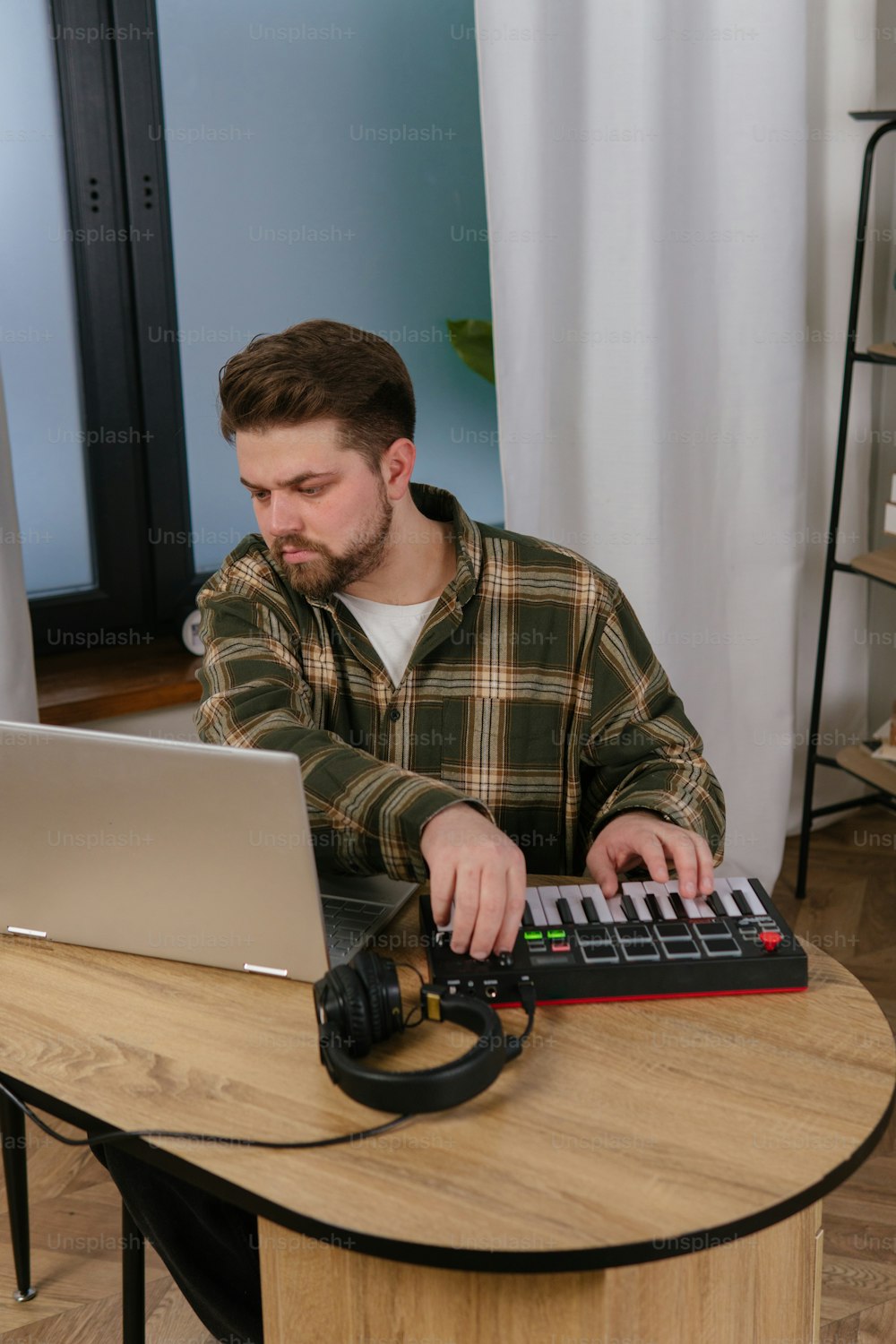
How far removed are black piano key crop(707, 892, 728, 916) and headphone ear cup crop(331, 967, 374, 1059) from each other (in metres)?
0.36

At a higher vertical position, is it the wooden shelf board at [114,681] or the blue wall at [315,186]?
the blue wall at [315,186]

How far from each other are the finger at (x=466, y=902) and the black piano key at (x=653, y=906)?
0.61ft

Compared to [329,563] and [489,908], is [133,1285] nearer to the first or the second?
[489,908]

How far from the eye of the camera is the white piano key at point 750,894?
1.21 m

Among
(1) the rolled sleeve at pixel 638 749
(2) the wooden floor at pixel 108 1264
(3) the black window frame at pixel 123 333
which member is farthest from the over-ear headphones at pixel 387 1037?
(3) the black window frame at pixel 123 333

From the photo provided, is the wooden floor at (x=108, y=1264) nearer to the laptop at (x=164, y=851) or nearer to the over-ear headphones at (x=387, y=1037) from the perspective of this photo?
the laptop at (x=164, y=851)

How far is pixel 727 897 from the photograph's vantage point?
1.23 metres

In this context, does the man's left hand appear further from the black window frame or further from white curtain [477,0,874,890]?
the black window frame

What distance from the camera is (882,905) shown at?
291 centimetres

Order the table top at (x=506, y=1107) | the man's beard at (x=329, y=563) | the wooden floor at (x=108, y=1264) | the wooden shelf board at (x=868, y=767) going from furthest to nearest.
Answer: the wooden shelf board at (x=868, y=767) < the wooden floor at (x=108, y=1264) < the man's beard at (x=329, y=563) < the table top at (x=506, y=1107)

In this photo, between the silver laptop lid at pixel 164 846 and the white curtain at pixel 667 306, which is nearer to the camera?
the silver laptop lid at pixel 164 846

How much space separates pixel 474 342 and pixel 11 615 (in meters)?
1.24

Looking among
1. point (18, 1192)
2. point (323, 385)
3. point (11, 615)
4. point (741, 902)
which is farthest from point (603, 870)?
point (11, 615)

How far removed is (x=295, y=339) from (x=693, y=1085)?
0.99 metres
